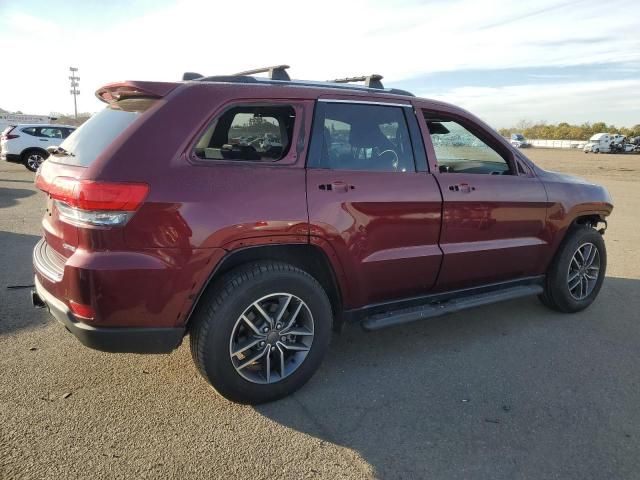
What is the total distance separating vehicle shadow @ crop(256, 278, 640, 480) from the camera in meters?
2.51

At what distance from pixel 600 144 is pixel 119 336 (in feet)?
181

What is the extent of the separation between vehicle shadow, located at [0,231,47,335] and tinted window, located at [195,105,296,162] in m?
2.32

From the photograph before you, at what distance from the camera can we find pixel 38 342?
359cm

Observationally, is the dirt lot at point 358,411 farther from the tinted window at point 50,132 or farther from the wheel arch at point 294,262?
the tinted window at point 50,132

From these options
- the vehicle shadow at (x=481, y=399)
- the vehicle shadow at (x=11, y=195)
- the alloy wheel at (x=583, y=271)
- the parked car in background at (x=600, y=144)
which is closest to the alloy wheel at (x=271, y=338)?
the vehicle shadow at (x=481, y=399)

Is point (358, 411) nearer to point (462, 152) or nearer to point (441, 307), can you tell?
point (441, 307)

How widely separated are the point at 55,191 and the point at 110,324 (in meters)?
0.81

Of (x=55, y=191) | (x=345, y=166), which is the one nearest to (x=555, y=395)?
(x=345, y=166)

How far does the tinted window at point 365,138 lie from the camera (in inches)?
123

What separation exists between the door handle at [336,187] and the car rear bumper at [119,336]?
1174mm

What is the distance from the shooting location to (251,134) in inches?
120

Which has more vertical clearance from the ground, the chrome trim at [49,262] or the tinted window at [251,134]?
the tinted window at [251,134]

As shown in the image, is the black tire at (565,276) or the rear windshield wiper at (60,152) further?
the black tire at (565,276)

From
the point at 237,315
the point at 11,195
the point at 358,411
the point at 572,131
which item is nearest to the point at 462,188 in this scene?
the point at 358,411
